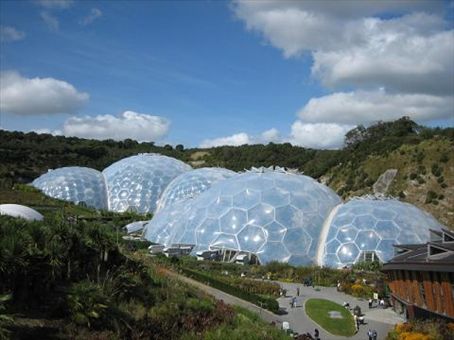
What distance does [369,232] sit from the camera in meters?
31.2

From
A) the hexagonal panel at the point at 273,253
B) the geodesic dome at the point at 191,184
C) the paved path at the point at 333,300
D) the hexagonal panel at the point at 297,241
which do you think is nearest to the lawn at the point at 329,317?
the paved path at the point at 333,300

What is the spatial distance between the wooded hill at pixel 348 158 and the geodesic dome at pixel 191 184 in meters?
20.8

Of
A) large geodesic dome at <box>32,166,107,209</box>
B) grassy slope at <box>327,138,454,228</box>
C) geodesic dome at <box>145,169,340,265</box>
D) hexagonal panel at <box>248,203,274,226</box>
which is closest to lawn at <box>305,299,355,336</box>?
geodesic dome at <box>145,169,340,265</box>

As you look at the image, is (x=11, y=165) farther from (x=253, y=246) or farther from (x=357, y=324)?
(x=357, y=324)

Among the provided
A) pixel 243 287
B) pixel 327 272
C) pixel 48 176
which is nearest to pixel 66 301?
pixel 243 287

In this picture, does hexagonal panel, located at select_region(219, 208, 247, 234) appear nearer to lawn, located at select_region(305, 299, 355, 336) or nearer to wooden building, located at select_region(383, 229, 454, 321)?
lawn, located at select_region(305, 299, 355, 336)

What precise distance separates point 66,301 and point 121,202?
47208 mm

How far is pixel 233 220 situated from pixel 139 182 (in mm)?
25016

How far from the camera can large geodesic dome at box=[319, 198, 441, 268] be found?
30531 millimetres

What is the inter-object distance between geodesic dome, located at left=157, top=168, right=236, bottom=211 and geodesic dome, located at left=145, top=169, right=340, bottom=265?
38.2 feet

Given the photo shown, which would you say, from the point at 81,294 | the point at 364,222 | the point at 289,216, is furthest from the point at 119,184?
the point at 81,294

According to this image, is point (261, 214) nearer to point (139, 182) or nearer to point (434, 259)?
point (434, 259)

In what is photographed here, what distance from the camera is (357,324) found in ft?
65.9

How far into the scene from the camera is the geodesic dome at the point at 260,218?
31.1 m
